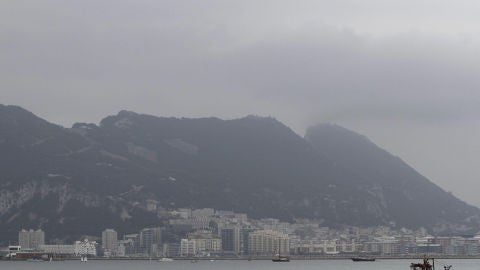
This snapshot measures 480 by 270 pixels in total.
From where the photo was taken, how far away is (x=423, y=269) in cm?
10425
